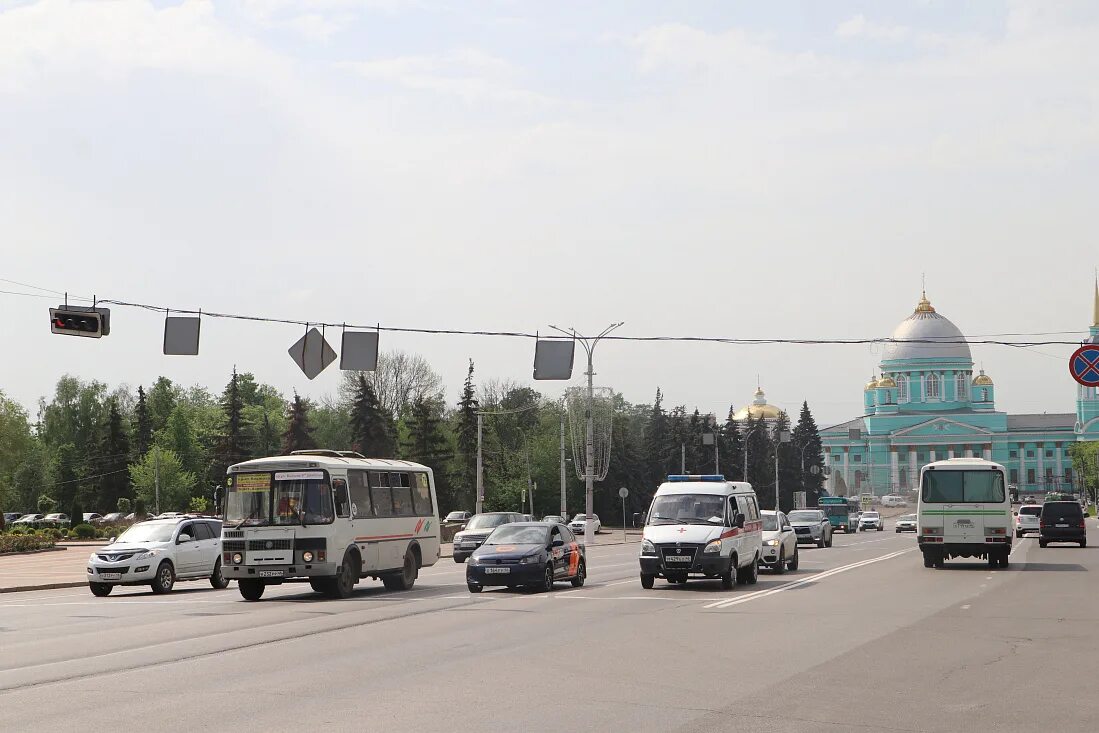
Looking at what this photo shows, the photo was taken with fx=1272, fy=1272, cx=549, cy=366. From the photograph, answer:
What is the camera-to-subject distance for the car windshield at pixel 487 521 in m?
43.2

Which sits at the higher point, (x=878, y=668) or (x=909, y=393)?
(x=909, y=393)

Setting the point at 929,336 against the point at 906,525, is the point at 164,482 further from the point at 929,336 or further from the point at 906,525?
the point at 929,336

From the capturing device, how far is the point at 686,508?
25.7 metres

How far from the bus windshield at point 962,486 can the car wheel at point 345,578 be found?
16.0 m

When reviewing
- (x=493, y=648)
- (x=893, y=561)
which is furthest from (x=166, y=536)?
(x=893, y=561)

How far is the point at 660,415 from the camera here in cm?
12269

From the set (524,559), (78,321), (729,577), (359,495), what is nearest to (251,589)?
(359,495)

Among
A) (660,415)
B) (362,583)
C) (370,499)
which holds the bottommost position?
(362,583)

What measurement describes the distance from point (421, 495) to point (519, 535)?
3.15 m

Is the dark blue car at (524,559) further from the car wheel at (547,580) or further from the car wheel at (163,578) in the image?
the car wheel at (163,578)

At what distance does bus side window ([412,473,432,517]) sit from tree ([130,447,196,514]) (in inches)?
3370

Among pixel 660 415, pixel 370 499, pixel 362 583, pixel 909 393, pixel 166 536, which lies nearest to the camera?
pixel 370 499

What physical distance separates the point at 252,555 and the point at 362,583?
22.8 ft

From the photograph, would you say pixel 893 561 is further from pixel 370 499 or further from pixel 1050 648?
pixel 1050 648
